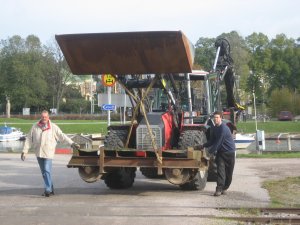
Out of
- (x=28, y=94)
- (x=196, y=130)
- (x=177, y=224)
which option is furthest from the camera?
(x=28, y=94)

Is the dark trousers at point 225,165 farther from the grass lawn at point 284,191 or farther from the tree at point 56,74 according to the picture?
the tree at point 56,74

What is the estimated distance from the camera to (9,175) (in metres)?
16.8

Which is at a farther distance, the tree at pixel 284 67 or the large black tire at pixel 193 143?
the tree at pixel 284 67

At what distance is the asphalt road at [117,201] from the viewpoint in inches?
376

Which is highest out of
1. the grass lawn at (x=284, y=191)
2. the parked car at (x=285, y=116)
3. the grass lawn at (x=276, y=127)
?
the parked car at (x=285, y=116)

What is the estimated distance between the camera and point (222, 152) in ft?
40.3

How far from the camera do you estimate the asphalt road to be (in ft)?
31.3

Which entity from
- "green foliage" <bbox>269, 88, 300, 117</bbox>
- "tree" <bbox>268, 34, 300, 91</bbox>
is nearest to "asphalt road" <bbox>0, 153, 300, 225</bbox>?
"green foliage" <bbox>269, 88, 300, 117</bbox>

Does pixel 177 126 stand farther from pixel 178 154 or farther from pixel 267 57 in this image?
pixel 267 57

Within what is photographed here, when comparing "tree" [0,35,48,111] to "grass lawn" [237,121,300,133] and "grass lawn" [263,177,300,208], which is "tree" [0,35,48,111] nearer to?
"grass lawn" [237,121,300,133]

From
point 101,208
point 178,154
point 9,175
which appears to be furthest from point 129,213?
point 9,175

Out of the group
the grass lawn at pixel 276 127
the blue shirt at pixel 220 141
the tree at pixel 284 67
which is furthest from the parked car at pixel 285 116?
the blue shirt at pixel 220 141

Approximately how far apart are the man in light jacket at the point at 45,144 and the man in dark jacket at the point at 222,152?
3.10 metres

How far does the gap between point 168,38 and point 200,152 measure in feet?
8.29
